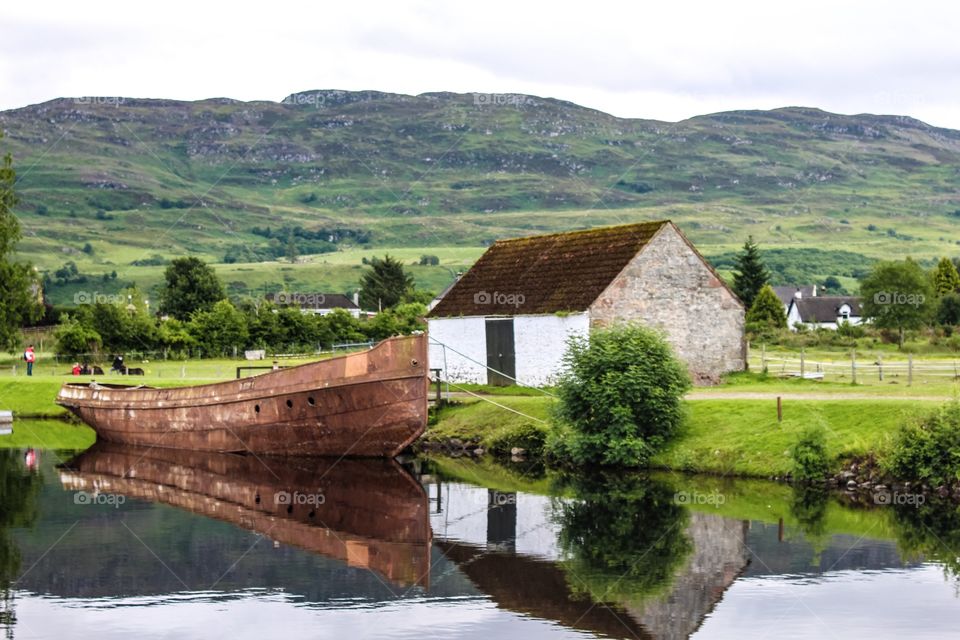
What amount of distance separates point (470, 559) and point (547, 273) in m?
27.3

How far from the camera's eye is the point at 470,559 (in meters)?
28.5

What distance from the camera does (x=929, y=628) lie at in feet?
71.8

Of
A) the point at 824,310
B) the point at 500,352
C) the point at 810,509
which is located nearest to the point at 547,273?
the point at 500,352

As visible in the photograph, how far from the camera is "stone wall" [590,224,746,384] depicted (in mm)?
51000

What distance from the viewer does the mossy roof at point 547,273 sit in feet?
169

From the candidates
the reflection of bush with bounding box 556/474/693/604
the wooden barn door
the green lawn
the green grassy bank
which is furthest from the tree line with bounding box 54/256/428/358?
the reflection of bush with bounding box 556/474/693/604

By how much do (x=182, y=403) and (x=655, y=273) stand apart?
61.8 feet

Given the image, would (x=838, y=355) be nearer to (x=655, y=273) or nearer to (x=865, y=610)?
(x=655, y=273)

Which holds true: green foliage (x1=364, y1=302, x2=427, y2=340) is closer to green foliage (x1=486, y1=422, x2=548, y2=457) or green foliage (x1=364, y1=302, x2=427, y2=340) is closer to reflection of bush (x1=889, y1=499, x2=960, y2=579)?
green foliage (x1=486, y1=422, x2=548, y2=457)

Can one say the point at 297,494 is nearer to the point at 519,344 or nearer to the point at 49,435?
the point at 519,344

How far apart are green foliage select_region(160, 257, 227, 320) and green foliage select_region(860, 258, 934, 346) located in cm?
5615

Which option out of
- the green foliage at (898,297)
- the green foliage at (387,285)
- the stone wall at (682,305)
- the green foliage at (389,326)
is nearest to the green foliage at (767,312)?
the green foliage at (898,297)

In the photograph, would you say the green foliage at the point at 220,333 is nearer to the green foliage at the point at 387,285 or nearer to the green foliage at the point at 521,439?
the green foliage at the point at 521,439

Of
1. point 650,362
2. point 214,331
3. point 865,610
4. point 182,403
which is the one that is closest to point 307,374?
point 182,403
